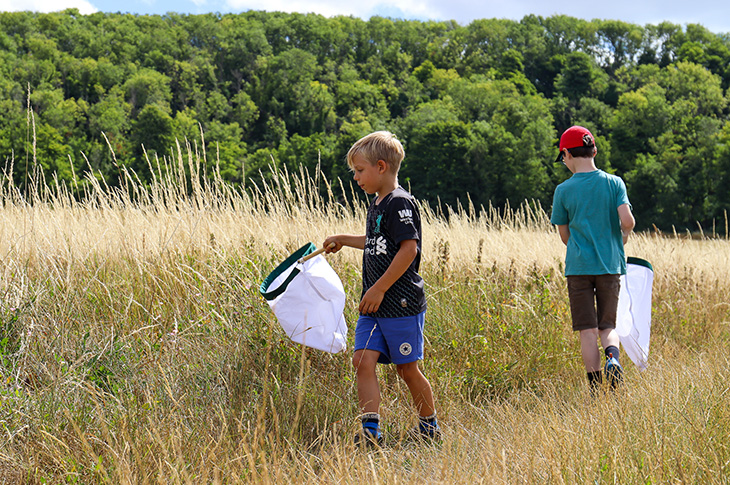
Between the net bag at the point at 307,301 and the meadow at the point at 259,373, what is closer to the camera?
the meadow at the point at 259,373

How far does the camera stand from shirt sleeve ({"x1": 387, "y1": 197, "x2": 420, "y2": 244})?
249 cm

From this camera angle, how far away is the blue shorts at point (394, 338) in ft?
8.36

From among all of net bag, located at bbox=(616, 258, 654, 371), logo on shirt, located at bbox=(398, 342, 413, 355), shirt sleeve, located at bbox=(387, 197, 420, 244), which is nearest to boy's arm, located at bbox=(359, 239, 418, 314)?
shirt sleeve, located at bbox=(387, 197, 420, 244)

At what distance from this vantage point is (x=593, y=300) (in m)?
3.40

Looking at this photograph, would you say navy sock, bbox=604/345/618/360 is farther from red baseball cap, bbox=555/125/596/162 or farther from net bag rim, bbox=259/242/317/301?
net bag rim, bbox=259/242/317/301

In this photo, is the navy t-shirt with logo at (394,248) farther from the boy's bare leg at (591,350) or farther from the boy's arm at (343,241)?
the boy's bare leg at (591,350)

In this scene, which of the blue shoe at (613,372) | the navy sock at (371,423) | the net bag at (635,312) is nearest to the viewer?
the navy sock at (371,423)

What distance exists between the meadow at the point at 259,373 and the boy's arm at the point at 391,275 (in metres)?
0.44

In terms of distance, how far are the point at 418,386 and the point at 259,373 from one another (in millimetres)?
823

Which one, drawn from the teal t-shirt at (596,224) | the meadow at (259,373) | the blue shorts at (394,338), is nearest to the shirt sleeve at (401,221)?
the blue shorts at (394,338)

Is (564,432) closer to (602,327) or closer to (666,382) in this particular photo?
(666,382)

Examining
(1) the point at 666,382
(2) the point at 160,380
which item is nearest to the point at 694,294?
(1) the point at 666,382

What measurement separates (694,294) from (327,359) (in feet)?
13.0

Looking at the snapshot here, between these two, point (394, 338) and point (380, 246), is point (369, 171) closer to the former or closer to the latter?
point (380, 246)
